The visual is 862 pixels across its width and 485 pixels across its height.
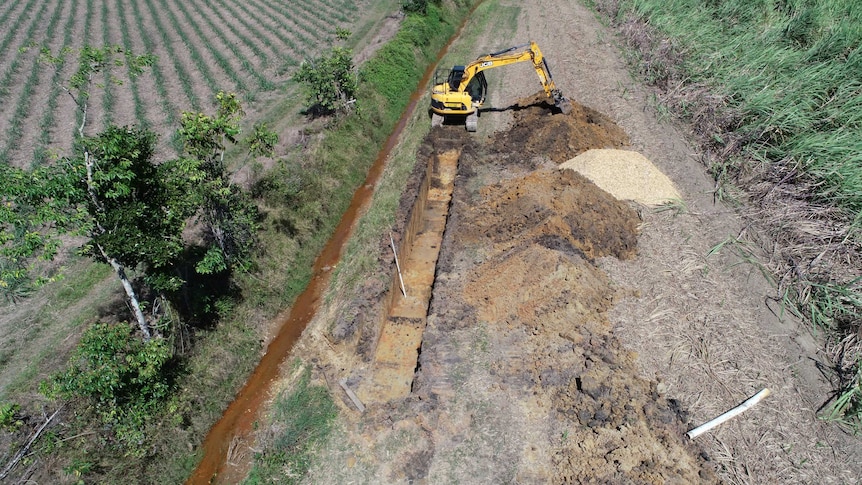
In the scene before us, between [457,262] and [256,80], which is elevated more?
[256,80]

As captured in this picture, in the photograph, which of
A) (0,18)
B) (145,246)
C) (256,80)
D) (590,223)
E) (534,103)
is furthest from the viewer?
(0,18)

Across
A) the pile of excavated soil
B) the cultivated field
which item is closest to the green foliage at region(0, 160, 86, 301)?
the pile of excavated soil

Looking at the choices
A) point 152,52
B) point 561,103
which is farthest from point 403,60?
point 152,52

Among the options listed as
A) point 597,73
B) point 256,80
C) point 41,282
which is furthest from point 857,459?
point 256,80

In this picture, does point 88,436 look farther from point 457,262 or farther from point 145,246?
point 457,262

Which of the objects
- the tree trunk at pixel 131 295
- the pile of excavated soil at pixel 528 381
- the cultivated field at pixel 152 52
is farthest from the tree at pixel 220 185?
the cultivated field at pixel 152 52

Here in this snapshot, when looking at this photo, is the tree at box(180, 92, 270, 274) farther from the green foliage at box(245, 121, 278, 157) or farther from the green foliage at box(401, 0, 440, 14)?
the green foliage at box(401, 0, 440, 14)

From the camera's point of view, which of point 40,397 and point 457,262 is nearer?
point 40,397

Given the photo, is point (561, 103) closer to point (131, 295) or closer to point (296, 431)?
point (296, 431)
